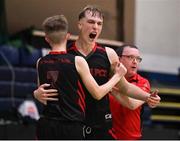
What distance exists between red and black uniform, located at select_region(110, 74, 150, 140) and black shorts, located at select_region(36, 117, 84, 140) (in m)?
0.64

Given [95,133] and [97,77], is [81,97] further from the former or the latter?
[95,133]

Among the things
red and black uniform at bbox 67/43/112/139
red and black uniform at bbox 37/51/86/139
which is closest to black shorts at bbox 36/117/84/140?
red and black uniform at bbox 37/51/86/139

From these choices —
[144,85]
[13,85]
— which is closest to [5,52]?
[13,85]

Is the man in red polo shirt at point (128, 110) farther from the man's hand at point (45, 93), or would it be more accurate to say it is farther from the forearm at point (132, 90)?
the man's hand at point (45, 93)

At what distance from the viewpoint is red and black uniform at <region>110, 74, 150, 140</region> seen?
305 cm

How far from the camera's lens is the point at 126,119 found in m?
3.06

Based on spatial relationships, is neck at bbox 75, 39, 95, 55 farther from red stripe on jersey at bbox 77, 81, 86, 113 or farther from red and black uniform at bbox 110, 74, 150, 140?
red and black uniform at bbox 110, 74, 150, 140

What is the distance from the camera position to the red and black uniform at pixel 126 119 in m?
3.05

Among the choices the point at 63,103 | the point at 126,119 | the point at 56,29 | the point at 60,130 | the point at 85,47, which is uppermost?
the point at 56,29

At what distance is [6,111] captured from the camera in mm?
5148

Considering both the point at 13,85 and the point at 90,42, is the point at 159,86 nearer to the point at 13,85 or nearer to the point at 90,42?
the point at 13,85

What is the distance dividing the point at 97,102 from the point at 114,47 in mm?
1567

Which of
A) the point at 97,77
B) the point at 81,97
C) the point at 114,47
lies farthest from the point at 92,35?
the point at 114,47

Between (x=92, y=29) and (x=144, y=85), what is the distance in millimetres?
616
